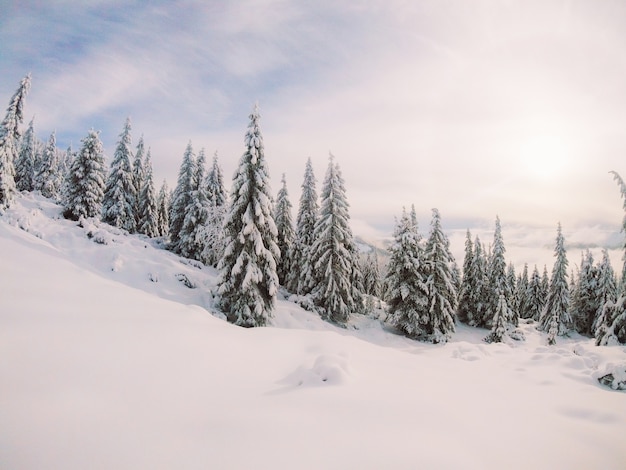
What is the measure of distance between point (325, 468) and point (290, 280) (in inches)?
1177

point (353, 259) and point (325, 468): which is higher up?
point (353, 259)

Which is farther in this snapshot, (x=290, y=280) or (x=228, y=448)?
(x=290, y=280)

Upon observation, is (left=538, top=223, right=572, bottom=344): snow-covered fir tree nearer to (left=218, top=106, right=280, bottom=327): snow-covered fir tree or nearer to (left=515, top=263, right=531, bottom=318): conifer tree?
(left=515, top=263, right=531, bottom=318): conifer tree

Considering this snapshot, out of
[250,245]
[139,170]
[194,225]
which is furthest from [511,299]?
[139,170]

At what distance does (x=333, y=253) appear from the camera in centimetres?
2864

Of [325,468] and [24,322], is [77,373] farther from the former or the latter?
[325,468]

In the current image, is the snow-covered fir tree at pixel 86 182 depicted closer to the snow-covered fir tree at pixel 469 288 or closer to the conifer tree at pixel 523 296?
the snow-covered fir tree at pixel 469 288

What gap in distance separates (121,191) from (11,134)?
11570 mm

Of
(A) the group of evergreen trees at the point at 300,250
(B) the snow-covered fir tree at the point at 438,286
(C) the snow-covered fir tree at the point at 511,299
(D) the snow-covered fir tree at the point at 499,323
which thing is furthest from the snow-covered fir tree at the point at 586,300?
(B) the snow-covered fir tree at the point at 438,286

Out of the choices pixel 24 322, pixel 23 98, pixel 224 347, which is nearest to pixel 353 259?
pixel 224 347

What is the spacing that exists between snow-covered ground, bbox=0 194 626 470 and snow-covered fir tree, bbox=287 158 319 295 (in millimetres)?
21704

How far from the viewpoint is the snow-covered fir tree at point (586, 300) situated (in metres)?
42.6

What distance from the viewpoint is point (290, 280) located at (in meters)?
32.6

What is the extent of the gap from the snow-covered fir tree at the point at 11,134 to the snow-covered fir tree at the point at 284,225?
79.1 ft
